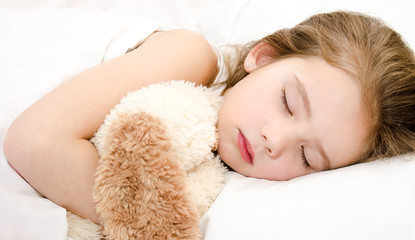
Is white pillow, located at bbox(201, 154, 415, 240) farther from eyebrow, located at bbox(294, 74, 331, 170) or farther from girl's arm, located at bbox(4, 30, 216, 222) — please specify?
girl's arm, located at bbox(4, 30, 216, 222)

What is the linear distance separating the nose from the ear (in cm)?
26

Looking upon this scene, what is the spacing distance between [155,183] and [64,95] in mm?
340

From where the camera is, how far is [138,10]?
5.10 feet

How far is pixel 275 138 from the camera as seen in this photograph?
0.85 meters

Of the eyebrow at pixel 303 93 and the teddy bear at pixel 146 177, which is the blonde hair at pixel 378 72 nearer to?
the eyebrow at pixel 303 93

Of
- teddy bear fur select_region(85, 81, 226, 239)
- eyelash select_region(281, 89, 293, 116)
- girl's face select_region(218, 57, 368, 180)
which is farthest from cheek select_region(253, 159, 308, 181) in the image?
teddy bear fur select_region(85, 81, 226, 239)

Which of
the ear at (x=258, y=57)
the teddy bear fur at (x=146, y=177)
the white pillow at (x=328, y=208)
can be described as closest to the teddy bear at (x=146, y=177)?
the teddy bear fur at (x=146, y=177)

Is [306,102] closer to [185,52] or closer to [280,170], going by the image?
[280,170]

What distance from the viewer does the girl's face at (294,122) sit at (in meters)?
0.86

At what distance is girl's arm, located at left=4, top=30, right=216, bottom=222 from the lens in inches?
31.3

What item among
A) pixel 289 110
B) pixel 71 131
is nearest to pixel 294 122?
pixel 289 110

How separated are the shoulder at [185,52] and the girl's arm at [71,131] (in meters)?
0.07

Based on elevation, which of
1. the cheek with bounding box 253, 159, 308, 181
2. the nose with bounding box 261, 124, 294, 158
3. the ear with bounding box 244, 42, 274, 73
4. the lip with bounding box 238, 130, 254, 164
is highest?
the ear with bounding box 244, 42, 274, 73

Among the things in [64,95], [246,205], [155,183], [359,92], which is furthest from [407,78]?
[64,95]
